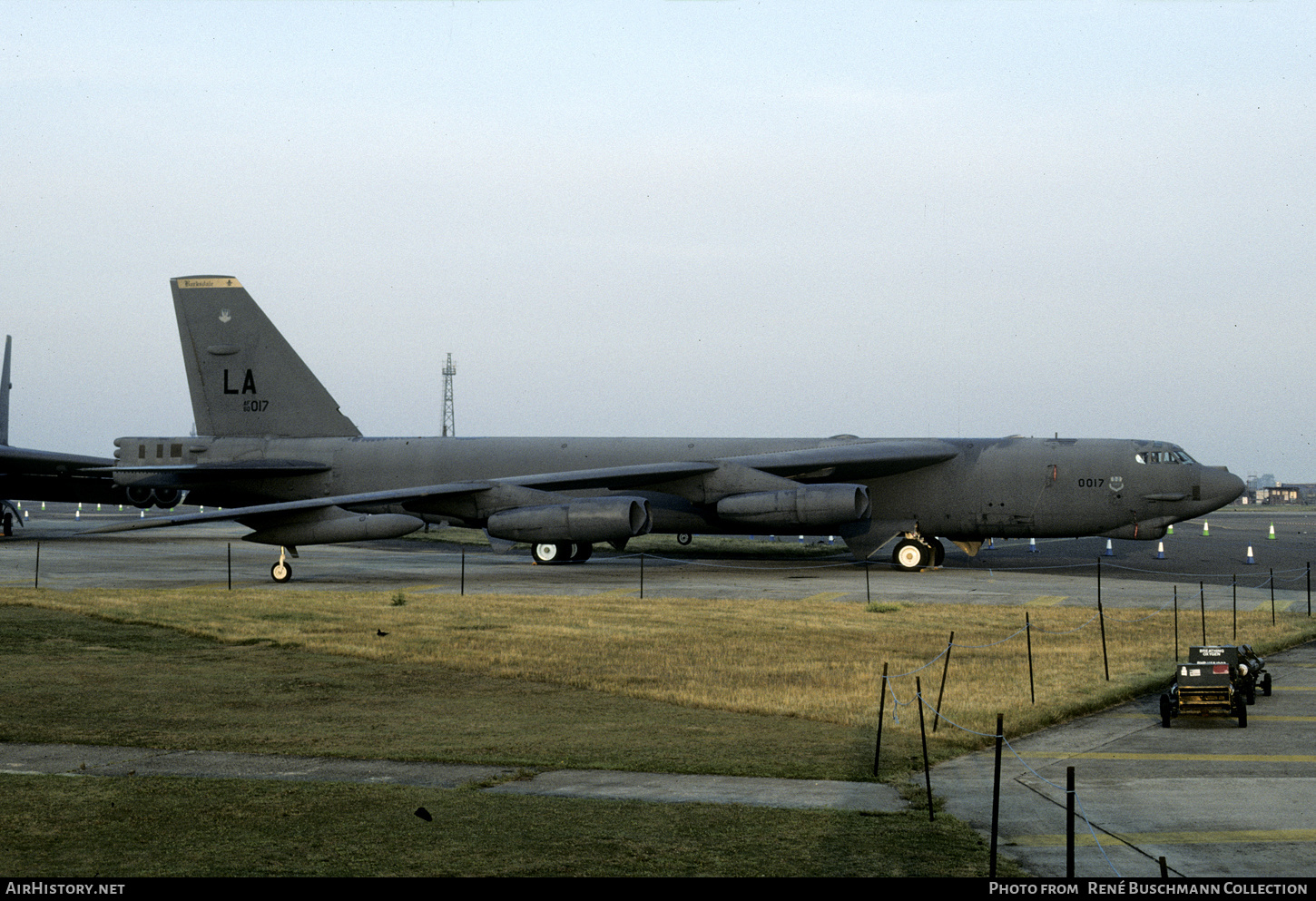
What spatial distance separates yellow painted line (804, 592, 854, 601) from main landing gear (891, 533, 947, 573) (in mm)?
5945

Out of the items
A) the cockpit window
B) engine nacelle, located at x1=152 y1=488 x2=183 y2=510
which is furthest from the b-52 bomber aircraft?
engine nacelle, located at x1=152 y1=488 x2=183 y2=510

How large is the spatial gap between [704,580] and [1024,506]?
8.16 metres

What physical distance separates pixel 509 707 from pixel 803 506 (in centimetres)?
1682

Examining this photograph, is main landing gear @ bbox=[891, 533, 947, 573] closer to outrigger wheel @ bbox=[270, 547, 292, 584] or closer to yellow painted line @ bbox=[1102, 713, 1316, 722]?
outrigger wheel @ bbox=[270, 547, 292, 584]

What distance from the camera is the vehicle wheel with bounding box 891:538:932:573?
99.4 feet

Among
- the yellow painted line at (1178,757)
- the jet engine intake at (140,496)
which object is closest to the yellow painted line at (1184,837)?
the yellow painted line at (1178,757)

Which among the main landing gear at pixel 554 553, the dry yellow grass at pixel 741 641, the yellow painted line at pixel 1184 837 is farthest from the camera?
the main landing gear at pixel 554 553

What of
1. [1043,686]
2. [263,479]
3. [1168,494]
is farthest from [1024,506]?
[263,479]

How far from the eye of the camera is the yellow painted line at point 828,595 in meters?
23.6

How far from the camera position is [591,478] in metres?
29.3

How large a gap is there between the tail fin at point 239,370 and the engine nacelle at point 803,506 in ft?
41.4

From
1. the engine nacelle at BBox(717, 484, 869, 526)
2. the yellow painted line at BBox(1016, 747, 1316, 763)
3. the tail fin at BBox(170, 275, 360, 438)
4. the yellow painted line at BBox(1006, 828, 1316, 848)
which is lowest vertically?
the yellow painted line at BBox(1016, 747, 1316, 763)

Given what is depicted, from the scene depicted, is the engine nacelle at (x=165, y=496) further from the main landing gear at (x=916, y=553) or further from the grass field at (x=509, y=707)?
the main landing gear at (x=916, y=553)

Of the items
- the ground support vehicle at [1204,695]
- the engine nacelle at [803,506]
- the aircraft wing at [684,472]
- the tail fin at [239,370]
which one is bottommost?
the ground support vehicle at [1204,695]
